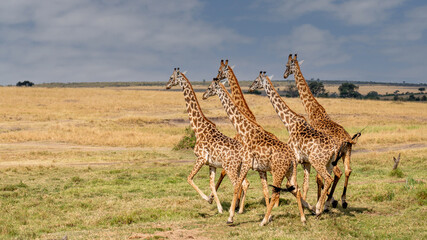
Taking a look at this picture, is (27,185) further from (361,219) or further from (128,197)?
(361,219)

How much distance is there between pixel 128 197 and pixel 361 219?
22.9 ft

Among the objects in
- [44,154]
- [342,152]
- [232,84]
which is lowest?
[44,154]

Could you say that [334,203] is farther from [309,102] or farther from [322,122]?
[309,102]

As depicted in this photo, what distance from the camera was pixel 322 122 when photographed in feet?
42.6

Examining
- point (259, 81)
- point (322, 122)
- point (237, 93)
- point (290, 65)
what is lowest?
point (322, 122)

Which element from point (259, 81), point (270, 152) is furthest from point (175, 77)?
point (270, 152)

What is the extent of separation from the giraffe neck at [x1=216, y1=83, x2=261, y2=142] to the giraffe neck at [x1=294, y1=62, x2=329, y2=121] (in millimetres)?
2780

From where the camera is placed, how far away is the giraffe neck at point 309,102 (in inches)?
530

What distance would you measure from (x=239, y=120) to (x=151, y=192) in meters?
5.27

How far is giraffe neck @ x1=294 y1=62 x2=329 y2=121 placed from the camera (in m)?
13.5

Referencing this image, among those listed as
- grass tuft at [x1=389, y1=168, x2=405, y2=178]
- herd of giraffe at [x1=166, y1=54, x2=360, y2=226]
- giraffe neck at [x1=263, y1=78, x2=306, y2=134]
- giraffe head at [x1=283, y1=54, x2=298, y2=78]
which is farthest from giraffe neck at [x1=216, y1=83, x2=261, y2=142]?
grass tuft at [x1=389, y1=168, x2=405, y2=178]

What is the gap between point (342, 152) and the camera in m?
11.9

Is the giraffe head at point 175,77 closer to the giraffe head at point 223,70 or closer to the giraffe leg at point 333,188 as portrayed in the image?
the giraffe head at point 223,70

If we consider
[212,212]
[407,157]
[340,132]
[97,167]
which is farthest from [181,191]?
[407,157]
